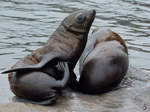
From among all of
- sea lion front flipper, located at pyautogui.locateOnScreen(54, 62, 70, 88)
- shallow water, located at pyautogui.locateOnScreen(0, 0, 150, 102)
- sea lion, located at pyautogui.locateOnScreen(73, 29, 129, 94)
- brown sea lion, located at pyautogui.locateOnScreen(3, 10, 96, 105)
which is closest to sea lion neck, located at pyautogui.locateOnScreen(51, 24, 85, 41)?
brown sea lion, located at pyautogui.locateOnScreen(3, 10, 96, 105)

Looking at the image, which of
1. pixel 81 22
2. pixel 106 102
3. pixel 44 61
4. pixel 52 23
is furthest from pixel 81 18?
pixel 52 23

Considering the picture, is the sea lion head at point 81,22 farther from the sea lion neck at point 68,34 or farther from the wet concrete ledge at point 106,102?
the wet concrete ledge at point 106,102

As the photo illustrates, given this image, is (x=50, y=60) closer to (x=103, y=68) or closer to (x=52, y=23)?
(x=103, y=68)

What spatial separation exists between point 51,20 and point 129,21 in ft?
7.29

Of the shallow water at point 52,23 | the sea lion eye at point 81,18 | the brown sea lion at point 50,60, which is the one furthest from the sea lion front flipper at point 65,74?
the shallow water at point 52,23

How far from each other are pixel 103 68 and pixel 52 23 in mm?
5939

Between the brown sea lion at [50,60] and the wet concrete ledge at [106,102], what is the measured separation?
0.83ft

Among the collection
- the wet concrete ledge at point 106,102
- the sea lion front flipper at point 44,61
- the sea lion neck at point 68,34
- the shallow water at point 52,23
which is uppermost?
the sea lion neck at point 68,34

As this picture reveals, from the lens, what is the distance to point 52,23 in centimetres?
1175

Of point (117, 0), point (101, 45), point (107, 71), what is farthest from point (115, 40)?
point (117, 0)

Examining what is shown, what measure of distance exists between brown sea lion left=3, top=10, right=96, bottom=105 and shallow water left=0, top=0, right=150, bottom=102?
613 mm

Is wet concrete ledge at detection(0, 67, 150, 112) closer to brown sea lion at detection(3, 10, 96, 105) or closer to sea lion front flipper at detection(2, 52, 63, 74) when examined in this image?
brown sea lion at detection(3, 10, 96, 105)

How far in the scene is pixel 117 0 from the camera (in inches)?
599

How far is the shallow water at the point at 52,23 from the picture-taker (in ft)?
30.0
